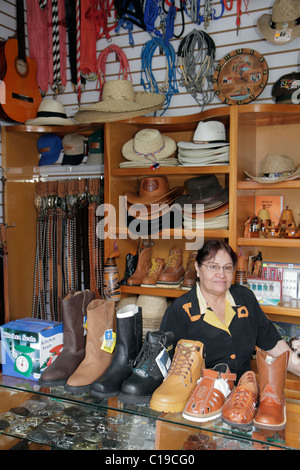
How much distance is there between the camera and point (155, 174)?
10.9 ft

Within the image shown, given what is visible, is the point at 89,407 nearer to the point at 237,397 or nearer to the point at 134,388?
the point at 134,388

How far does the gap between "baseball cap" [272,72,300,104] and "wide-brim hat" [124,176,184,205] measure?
1015mm

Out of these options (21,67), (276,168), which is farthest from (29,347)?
(21,67)

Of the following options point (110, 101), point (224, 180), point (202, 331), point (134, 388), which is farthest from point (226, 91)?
point (134, 388)

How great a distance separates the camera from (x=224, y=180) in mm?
3537

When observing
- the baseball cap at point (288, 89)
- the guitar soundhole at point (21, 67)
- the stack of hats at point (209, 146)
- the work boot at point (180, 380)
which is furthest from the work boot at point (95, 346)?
the guitar soundhole at point (21, 67)

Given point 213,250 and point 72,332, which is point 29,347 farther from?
point 213,250

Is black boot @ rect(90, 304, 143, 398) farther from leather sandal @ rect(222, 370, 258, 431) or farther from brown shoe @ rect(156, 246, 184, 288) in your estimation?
brown shoe @ rect(156, 246, 184, 288)

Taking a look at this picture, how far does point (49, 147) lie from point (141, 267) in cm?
151

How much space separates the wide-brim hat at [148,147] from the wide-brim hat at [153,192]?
0.57 ft

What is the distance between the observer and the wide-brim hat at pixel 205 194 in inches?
122

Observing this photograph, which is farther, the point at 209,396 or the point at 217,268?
the point at 217,268

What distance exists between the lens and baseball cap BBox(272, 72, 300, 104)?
302 cm

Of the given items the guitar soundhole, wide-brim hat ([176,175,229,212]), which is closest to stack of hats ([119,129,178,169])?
wide-brim hat ([176,175,229,212])
